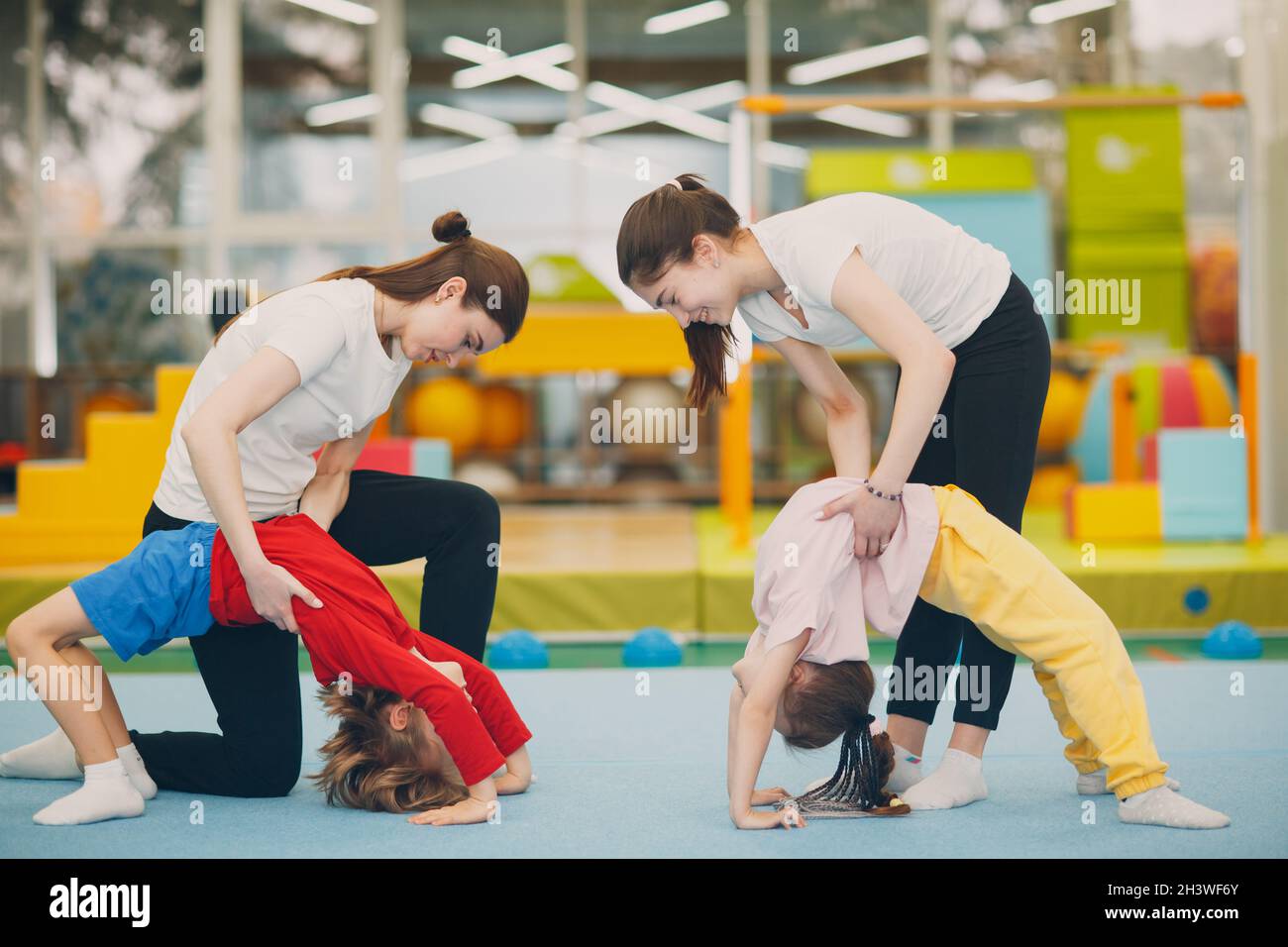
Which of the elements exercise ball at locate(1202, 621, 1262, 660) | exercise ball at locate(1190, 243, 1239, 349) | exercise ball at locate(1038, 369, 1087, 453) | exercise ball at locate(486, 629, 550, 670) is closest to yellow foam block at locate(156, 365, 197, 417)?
exercise ball at locate(486, 629, 550, 670)

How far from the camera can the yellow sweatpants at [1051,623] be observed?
66.4 inches

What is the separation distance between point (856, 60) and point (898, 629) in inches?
231

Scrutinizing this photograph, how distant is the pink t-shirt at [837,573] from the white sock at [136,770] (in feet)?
3.08

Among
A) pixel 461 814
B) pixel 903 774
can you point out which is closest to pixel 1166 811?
pixel 903 774

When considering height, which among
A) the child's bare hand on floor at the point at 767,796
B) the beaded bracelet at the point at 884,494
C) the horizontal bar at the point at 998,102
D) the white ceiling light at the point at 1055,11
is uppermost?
the white ceiling light at the point at 1055,11

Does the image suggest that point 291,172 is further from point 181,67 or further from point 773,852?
point 773,852

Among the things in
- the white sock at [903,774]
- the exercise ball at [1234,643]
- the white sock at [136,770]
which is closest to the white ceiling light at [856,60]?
the exercise ball at [1234,643]

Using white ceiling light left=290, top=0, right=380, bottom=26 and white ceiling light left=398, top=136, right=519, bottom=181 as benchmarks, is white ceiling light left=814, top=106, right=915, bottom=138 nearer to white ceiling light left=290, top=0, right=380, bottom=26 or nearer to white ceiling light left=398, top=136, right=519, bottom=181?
white ceiling light left=398, top=136, right=519, bottom=181

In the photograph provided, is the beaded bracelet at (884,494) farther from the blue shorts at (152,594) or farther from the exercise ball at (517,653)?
the exercise ball at (517,653)

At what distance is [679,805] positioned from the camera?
6.03 ft

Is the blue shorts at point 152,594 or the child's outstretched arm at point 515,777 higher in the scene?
the blue shorts at point 152,594

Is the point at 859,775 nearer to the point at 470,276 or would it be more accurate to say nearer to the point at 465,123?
the point at 470,276

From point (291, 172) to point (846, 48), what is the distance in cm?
A: 305

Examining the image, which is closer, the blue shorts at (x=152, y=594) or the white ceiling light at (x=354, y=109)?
the blue shorts at (x=152, y=594)
